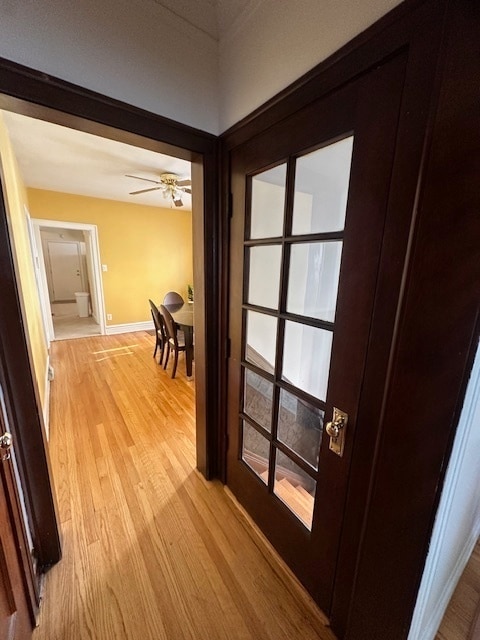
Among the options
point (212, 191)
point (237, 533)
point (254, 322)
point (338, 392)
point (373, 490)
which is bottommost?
point (237, 533)

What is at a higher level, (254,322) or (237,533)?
(254,322)

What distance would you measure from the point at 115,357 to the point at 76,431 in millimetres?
1706

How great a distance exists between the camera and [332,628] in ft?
3.35

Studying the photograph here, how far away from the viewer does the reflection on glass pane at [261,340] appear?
3.87ft

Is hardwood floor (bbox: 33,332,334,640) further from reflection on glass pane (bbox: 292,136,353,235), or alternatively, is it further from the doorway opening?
reflection on glass pane (bbox: 292,136,353,235)

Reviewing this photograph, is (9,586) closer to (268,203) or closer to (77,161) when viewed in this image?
(268,203)

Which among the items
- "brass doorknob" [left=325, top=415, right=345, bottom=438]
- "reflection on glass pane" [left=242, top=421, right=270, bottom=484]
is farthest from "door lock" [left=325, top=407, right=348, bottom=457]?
"reflection on glass pane" [left=242, top=421, right=270, bottom=484]

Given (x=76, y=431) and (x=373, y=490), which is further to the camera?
(x=76, y=431)

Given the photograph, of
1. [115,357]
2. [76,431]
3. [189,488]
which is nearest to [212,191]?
[189,488]

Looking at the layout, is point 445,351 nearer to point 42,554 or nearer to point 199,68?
point 199,68

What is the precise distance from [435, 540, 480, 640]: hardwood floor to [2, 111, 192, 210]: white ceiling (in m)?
3.11

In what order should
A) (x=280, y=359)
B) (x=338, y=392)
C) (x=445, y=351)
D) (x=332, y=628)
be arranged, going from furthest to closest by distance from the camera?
(x=280, y=359), (x=332, y=628), (x=338, y=392), (x=445, y=351)

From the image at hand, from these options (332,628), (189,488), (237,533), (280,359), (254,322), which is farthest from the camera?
(189,488)

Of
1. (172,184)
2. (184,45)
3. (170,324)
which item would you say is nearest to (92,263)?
(172,184)
